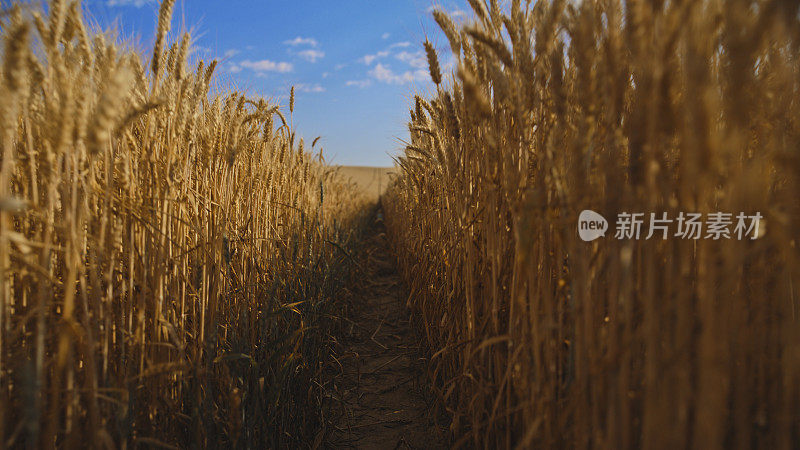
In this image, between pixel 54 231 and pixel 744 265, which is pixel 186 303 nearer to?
pixel 54 231

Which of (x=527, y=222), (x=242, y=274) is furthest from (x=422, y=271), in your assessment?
(x=527, y=222)

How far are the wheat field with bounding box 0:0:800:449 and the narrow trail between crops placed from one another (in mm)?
22

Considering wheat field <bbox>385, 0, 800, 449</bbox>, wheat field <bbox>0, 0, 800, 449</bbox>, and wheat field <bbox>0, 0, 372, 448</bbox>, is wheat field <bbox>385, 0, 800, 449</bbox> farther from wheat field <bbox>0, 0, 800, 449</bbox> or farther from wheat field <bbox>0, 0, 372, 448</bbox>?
wheat field <bbox>0, 0, 372, 448</bbox>

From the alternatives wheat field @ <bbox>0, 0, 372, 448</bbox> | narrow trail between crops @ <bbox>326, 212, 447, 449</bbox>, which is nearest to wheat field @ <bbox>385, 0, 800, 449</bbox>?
narrow trail between crops @ <bbox>326, 212, 447, 449</bbox>

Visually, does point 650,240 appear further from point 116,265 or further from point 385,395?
point 385,395

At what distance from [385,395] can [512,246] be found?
1.19 meters

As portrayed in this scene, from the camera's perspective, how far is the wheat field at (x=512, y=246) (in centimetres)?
64

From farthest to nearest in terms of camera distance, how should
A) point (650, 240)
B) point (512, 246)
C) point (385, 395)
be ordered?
point (385, 395) < point (512, 246) < point (650, 240)

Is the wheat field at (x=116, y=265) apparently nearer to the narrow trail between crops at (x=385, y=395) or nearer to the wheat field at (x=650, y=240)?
the narrow trail between crops at (x=385, y=395)

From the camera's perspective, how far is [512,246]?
1148 millimetres

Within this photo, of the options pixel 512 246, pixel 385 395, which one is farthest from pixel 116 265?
pixel 385 395

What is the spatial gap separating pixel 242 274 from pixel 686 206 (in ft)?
4.77

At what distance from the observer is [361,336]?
2699mm

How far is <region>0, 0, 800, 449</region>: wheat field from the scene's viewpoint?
0.64 meters
